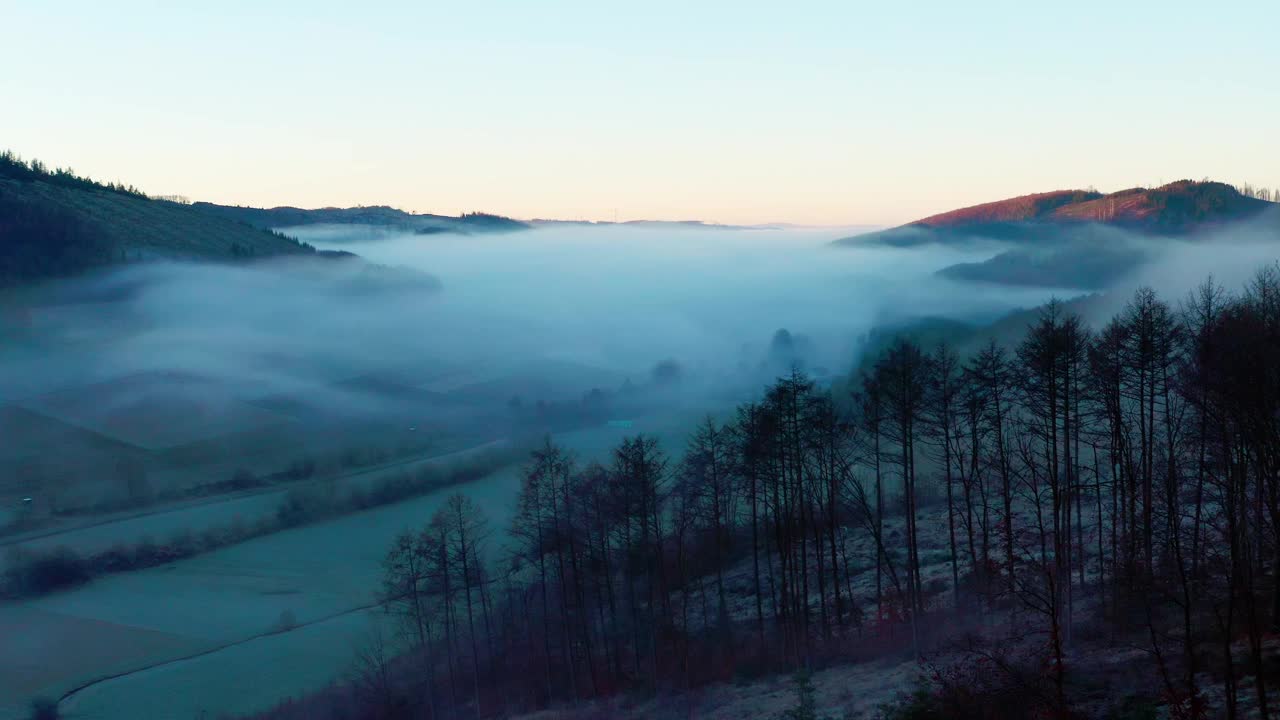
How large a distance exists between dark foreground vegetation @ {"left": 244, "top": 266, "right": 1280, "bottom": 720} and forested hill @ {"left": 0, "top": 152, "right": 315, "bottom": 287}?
122571mm

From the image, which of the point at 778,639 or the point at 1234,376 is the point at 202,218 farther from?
the point at 1234,376

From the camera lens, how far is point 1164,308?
33.5 m

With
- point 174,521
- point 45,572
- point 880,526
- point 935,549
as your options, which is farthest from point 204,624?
point 935,549

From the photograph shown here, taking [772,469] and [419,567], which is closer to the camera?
[772,469]

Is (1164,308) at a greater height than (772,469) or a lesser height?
greater

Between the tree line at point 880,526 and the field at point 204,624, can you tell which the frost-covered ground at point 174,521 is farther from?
the tree line at point 880,526

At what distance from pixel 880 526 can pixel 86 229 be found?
155439mm

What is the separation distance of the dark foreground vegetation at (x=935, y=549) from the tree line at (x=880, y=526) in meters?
0.16

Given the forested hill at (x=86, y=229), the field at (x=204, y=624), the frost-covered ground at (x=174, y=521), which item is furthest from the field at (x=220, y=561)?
the forested hill at (x=86, y=229)

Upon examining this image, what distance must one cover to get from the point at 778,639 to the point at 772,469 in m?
7.49

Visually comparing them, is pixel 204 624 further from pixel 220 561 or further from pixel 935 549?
pixel 935 549

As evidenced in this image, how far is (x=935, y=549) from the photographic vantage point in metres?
51.8

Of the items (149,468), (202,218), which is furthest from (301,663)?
(202,218)

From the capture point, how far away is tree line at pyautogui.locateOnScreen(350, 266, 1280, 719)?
28.2 meters
